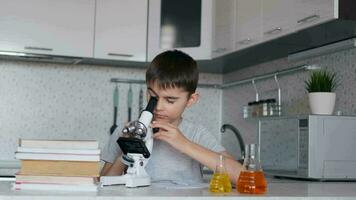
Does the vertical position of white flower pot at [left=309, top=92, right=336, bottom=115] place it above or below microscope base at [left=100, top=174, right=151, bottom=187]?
above

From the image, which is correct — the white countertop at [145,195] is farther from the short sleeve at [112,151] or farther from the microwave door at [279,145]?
the microwave door at [279,145]

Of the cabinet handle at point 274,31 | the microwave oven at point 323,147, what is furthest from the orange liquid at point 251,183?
the cabinet handle at point 274,31

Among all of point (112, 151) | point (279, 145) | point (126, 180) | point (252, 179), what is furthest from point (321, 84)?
point (126, 180)

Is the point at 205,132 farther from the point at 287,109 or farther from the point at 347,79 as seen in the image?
the point at 287,109

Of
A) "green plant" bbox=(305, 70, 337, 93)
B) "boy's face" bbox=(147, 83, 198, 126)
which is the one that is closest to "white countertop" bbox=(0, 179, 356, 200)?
"boy's face" bbox=(147, 83, 198, 126)

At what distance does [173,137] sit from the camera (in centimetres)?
148

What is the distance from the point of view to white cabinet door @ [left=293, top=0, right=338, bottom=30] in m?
1.95

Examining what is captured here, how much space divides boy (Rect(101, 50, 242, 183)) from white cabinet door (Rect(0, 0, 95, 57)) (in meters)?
1.29

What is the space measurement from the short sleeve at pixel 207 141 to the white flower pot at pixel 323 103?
0.55 m

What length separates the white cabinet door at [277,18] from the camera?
2.25 m

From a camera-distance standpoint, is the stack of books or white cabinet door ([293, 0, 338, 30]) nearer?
the stack of books

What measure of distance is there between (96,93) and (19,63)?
1.56 ft

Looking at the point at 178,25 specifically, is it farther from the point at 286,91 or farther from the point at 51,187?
the point at 51,187

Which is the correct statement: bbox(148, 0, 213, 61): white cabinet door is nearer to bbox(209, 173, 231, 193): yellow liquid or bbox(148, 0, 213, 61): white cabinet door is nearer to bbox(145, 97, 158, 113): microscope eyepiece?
bbox(145, 97, 158, 113): microscope eyepiece
